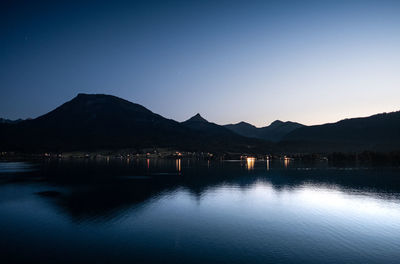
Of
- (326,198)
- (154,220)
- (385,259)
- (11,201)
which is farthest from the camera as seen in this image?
(326,198)

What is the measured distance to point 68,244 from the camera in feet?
115

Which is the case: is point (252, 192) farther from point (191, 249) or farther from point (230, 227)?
point (191, 249)

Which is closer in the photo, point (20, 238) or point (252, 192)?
point (20, 238)

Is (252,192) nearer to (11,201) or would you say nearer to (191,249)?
→ (191,249)

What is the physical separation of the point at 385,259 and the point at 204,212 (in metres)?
32.2

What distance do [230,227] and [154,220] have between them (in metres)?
13.5

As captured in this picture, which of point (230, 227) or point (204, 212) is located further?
point (204, 212)

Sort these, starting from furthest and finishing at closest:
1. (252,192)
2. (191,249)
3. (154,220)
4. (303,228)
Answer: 1. (252,192)
2. (154,220)
3. (303,228)
4. (191,249)

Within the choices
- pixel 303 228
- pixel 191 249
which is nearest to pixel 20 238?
pixel 191 249

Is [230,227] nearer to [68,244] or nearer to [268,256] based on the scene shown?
[268,256]

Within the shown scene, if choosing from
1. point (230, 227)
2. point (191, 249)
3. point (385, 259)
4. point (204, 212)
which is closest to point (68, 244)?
point (191, 249)

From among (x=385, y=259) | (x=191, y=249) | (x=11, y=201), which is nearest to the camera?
(x=385, y=259)

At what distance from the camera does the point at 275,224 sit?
46.6m

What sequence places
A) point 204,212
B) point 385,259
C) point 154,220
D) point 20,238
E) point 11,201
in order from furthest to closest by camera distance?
point 11,201 < point 204,212 < point 154,220 < point 20,238 < point 385,259
